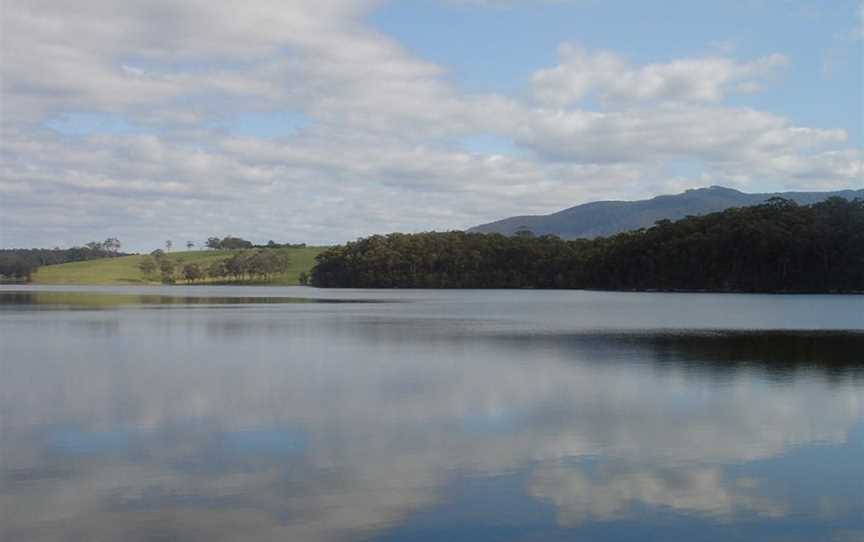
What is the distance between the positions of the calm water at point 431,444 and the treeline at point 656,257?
3078 inches

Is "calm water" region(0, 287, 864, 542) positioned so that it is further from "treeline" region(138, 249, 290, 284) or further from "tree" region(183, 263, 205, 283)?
"tree" region(183, 263, 205, 283)

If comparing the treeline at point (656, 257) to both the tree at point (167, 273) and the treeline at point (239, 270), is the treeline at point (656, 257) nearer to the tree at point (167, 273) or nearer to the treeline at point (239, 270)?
the treeline at point (239, 270)

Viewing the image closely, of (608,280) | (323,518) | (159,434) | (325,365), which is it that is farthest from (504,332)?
(608,280)

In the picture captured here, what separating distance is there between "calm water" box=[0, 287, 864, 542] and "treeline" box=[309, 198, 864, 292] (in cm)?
7818

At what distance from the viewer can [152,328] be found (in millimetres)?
42031

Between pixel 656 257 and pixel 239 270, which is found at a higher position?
pixel 656 257

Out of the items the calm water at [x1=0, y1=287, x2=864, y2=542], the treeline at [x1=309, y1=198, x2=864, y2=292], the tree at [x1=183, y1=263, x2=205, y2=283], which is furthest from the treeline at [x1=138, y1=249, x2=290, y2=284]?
the calm water at [x1=0, y1=287, x2=864, y2=542]

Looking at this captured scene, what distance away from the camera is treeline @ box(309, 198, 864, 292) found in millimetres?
101938

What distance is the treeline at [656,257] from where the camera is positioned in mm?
101938

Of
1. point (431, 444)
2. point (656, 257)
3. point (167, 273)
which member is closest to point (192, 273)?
point (167, 273)

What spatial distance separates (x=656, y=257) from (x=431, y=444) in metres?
109

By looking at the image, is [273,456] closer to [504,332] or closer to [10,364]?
[10,364]

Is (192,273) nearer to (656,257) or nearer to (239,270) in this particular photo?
(239,270)

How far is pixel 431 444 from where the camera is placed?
1423cm
